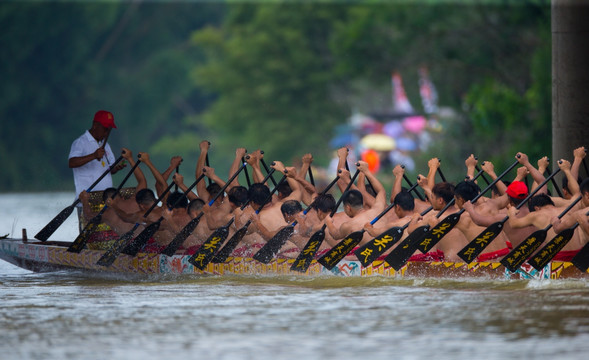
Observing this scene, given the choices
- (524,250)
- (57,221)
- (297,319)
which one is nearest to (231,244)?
(297,319)

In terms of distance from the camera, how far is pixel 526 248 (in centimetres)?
911

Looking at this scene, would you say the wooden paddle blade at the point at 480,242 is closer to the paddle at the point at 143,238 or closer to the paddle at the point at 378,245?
the paddle at the point at 378,245

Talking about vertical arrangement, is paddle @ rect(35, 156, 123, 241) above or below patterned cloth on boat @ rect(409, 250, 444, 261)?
above

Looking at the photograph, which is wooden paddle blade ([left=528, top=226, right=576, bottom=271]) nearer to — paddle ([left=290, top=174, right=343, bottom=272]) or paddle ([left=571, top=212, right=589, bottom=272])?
paddle ([left=571, top=212, right=589, bottom=272])

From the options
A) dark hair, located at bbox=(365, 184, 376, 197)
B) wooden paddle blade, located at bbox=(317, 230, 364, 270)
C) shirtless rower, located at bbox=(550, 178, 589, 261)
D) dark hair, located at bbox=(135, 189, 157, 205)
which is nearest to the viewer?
shirtless rower, located at bbox=(550, 178, 589, 261)

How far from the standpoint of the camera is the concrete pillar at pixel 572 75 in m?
13.0

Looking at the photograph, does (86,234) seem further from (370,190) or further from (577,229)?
(577,229)

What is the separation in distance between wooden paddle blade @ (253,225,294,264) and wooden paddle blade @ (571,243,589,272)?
261cm

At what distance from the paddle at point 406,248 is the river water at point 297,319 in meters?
0.21

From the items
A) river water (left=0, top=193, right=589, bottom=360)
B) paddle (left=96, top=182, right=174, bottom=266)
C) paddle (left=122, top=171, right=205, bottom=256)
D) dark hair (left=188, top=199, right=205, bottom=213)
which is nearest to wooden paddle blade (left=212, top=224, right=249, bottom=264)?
river water (left=0, top=193, right=589, bottom=360)

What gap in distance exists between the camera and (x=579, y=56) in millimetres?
12992

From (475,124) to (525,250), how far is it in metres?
16.5

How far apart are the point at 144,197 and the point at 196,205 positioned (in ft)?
2.50

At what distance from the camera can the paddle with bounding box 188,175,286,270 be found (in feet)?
34.7
